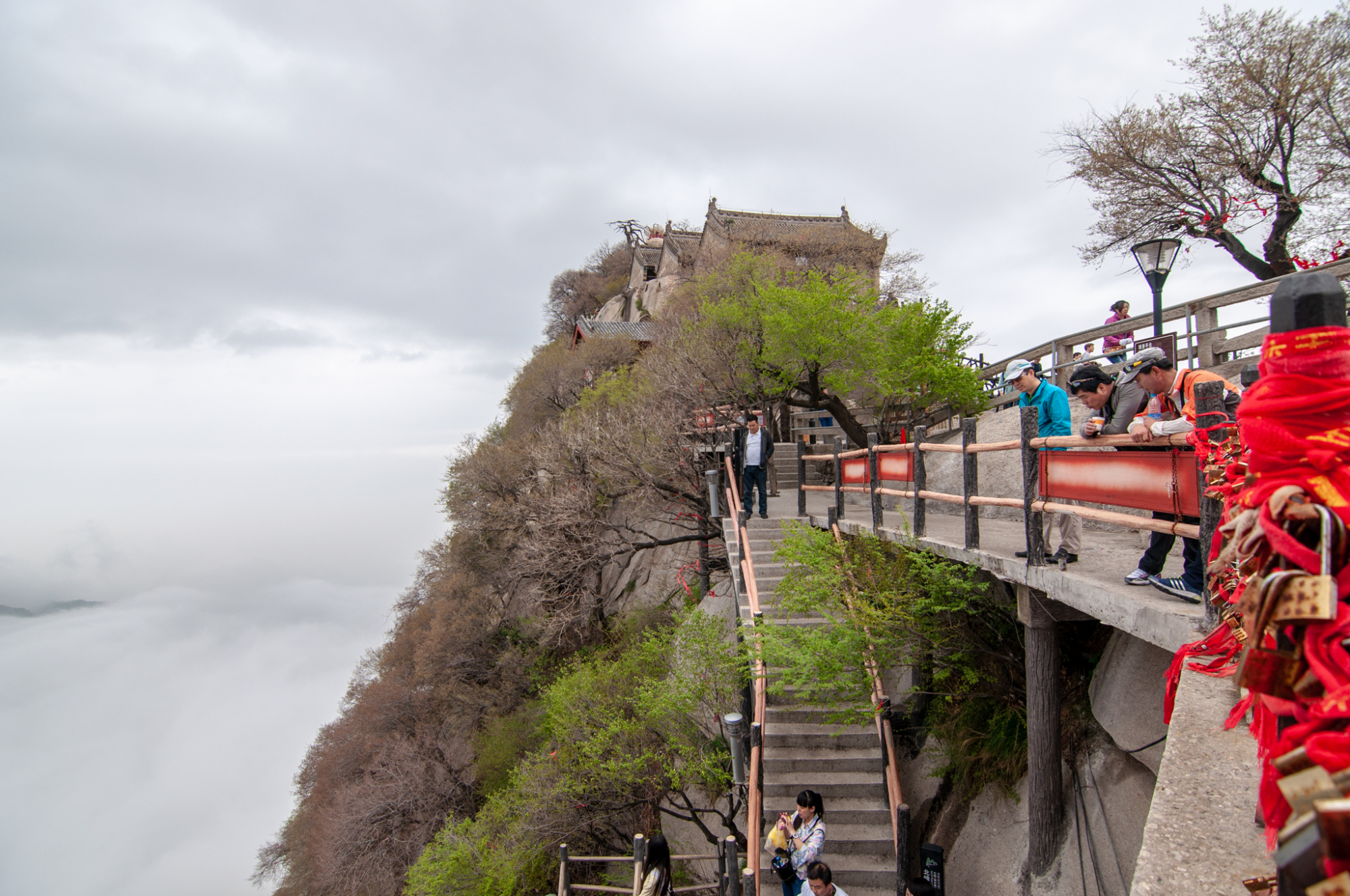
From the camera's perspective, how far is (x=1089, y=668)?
7590 millimetres

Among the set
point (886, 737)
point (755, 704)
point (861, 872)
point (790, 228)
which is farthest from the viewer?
point (790, 228)

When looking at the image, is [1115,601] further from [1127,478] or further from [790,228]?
[790,228]

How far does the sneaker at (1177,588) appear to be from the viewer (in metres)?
4.17

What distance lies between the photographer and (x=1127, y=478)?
459 cm

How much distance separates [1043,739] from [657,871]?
4034 millimetres

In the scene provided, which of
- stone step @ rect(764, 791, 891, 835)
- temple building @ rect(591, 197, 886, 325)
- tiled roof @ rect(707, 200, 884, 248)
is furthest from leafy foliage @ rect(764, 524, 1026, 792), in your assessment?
tiled roof @ rect(707, 200, 884, 248)

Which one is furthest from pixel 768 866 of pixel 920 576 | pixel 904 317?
pixel 904 317

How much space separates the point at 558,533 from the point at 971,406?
11.6 m

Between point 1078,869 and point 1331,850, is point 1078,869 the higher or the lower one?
the lower one

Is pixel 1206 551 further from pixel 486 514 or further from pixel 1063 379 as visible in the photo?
pixel 486 514

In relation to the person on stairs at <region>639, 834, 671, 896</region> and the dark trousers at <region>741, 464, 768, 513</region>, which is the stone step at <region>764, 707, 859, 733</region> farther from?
the dark trousers at <region>741, 464, 768, 513</region>

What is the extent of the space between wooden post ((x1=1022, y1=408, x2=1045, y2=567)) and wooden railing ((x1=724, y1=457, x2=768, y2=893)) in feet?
11.8

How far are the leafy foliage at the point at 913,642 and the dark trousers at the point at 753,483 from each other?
324cm

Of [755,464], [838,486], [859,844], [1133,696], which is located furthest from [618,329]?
[1133,696]
